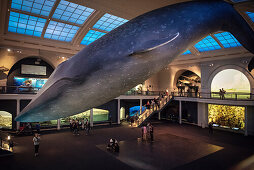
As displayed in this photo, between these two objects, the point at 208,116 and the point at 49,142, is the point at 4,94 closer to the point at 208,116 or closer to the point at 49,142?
the point at 49,142

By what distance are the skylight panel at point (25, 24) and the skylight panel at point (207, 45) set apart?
2108cm

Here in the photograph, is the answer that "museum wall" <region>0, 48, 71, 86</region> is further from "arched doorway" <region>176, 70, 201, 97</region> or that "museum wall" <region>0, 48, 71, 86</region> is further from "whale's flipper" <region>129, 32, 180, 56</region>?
"whale's flipper" <region>129, 32, 180, 56</region>

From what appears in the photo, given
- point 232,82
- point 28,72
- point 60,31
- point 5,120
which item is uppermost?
point 60,31

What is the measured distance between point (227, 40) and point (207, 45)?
2.77 metres

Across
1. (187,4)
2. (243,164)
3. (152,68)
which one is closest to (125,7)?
(187,4)

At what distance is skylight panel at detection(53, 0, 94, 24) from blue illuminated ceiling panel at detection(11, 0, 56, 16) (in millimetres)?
939

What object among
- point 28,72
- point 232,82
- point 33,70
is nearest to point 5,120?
point 28,72

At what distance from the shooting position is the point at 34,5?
17.5m

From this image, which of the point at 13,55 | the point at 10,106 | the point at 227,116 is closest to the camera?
the point at 10,106

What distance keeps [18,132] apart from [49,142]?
4881 mm

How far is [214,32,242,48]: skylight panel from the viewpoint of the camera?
20673mm

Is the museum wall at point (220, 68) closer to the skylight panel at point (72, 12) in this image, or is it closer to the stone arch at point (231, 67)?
the stone arch at point (231, 67)

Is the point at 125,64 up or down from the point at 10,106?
up

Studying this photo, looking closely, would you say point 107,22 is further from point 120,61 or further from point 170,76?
point 120,61
